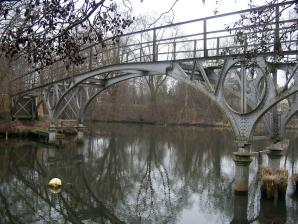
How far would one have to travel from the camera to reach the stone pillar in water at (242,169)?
12430 mm

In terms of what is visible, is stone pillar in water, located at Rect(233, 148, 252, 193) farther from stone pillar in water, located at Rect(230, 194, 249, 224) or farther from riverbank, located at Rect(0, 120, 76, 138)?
riverbank, located at Rect(0, 120, 76, 138)

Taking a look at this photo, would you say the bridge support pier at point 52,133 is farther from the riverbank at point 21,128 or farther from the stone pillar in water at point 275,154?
the stone pillar in water at point 275,154

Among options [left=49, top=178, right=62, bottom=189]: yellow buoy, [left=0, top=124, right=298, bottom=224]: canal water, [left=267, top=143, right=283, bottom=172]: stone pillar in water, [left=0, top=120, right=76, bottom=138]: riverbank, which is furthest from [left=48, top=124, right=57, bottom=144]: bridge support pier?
[left=267, top=143, right=283, bottom=172]: stone pillar in water

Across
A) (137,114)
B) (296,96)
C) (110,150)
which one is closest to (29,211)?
(296,96)

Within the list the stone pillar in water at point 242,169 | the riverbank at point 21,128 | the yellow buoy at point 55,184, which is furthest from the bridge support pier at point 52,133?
the stone pillar in water at point 242,169

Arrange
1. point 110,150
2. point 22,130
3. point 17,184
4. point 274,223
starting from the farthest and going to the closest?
point 22,130
point 110,150
point 17,184
point 274,223

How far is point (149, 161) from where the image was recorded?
68.6ft

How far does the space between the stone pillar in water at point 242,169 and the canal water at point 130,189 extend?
35 centimetres

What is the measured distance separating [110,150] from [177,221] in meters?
15.0

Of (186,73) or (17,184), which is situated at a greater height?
(186,73)

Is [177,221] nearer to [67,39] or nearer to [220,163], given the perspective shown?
[67,39]

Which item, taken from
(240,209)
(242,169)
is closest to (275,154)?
(242,169)

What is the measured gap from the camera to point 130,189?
1419 cm

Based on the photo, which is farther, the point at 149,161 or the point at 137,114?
the point at 137,114
